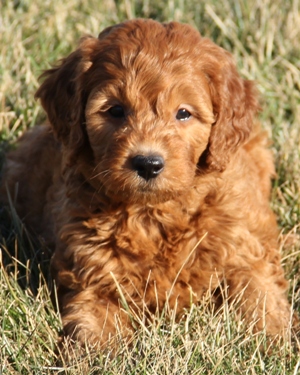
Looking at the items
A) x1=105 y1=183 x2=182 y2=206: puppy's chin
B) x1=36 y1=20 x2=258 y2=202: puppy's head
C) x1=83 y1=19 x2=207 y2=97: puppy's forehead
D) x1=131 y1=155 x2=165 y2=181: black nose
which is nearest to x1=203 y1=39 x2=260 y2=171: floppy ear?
x1=36 y1=20 x2=258 y2=202: puppy's head

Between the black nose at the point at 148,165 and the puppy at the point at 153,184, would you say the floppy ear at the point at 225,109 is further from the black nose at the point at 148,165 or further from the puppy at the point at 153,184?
the black nose at the point at 148,165

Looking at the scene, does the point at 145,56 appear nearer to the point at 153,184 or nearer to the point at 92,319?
the point at 153,184

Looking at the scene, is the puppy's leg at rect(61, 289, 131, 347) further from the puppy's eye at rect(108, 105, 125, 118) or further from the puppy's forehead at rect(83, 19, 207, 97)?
the puppy's forehead at rect(83, 19, 207, 97)

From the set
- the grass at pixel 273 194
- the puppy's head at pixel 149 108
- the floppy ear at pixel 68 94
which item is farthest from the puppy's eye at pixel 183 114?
the grass at pixel 273 194

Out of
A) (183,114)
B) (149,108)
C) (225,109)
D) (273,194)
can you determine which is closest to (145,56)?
(149,108)

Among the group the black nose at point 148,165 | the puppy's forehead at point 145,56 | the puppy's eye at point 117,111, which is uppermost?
the puppy's forehead at point 145,56

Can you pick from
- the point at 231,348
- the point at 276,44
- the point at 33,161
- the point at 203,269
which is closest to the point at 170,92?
the point at 203,269

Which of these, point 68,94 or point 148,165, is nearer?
point 148,165

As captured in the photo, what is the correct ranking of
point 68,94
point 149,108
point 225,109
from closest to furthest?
point 149,108, point 225,109, point 68,94
